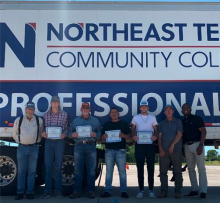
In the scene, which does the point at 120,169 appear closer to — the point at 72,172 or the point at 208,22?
the point at 72,172

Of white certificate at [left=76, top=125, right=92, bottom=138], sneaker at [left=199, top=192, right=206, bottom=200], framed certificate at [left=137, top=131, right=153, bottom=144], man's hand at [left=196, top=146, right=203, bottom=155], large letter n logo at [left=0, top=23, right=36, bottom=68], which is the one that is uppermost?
large letter n logo at [left=0, top=23, right=36, bottom=68]

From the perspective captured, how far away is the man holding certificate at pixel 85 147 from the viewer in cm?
580

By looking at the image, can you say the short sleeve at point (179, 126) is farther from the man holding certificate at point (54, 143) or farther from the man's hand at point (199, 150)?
the man holding certificate at point (54, 143)

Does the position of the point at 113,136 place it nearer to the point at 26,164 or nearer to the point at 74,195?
the point at 74,195

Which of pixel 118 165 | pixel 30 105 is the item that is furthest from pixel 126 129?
pixel 30 105

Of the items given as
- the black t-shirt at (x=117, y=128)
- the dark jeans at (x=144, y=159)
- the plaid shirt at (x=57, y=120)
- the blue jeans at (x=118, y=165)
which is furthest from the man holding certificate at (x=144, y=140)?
the plaid shirt at (x=57, y=120)

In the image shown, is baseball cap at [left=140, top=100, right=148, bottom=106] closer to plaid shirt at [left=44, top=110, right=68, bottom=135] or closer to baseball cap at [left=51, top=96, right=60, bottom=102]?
plaid shirt at [left=44, top=110, right=68, bottom=135]

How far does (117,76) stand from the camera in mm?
6379

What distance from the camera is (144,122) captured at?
589cm

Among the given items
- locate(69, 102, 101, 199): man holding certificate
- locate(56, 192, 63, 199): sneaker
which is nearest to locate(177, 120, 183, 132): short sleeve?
locate(69, 102, 101, 199): man holding certificate

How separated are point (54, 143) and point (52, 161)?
354 mm

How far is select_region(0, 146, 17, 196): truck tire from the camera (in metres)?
6.18

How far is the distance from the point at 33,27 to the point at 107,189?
12.4ft

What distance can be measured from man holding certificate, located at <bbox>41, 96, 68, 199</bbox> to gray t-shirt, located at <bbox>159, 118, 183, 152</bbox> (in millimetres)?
1945
